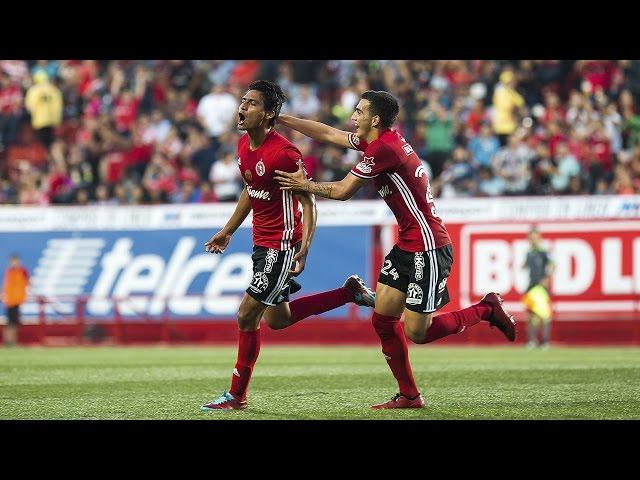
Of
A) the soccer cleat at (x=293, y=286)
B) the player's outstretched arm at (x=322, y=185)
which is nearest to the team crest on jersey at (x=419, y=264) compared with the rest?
the player's outstretched arm at (x=322, y=185)

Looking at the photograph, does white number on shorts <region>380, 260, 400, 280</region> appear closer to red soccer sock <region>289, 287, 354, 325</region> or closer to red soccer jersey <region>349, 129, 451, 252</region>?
red soccer jersey <region>349, 129, 451, 252</region>

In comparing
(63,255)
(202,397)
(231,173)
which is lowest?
(202,397)

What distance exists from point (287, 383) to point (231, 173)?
11779mm

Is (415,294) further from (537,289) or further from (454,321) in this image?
(537,289)

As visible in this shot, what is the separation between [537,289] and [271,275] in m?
11.9

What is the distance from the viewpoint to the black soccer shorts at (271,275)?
31.9 ft

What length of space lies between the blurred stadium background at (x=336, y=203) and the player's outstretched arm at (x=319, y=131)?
11.9 metres

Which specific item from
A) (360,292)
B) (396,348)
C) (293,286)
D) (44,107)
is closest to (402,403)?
(396,348)

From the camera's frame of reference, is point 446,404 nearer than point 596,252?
Yes

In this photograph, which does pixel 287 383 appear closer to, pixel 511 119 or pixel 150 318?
pixel 150 318

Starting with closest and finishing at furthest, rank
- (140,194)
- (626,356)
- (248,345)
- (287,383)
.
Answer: (248,345), (287,383), (626,356), (140,194)

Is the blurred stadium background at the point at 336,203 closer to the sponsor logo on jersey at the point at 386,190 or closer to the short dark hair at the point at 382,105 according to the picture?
the sponsor logo on jersey at the point at 386,190

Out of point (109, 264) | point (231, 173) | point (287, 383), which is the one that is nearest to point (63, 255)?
point (109, 264)

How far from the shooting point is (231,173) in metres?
24.0
